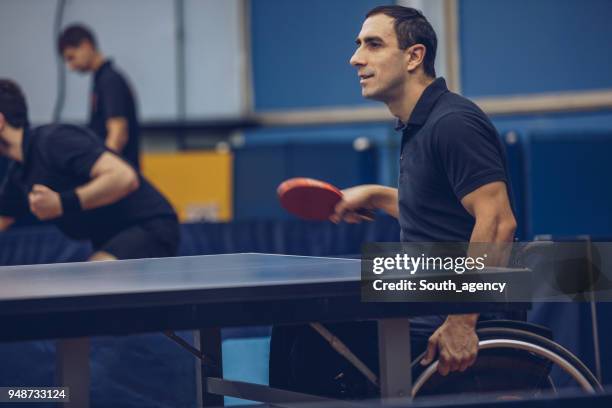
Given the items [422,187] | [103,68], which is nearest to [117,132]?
[103,68]

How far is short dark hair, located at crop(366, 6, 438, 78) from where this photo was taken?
91.9 inches

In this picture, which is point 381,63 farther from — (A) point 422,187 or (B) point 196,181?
(B) point 196,181

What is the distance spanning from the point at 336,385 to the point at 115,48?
17.9ft

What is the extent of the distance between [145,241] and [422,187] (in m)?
1.27

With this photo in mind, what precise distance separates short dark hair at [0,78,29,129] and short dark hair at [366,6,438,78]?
1220mm

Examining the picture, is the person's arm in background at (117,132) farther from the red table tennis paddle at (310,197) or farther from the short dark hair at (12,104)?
the red table tennis paddle at (310,197)

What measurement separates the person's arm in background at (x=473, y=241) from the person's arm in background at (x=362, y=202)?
1.54ft

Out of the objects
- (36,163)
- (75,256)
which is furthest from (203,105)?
(36,163)

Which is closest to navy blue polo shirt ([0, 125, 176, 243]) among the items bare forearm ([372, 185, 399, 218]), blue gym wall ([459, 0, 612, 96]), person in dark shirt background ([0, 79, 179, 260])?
person in dark shirt background ([0, 79, 179, 260])

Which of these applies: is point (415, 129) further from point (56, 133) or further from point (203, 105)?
point (203, 105)

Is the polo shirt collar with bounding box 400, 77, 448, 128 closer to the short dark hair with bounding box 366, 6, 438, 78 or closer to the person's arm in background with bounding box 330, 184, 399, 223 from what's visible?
the short dark hair with bounding box 366, 6, 438, 78

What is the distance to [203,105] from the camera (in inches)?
285

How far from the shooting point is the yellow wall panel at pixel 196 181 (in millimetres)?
6596

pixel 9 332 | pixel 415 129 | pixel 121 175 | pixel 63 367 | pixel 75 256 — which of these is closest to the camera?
pixel 9 332
